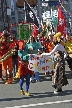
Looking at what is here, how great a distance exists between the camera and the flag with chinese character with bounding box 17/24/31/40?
468 inches

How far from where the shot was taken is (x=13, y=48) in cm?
1050

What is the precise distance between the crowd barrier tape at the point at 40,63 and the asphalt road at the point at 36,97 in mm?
609

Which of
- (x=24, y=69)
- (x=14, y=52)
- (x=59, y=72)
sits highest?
(x=14, y=52)

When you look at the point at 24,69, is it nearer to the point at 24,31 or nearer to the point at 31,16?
the point at 24,31

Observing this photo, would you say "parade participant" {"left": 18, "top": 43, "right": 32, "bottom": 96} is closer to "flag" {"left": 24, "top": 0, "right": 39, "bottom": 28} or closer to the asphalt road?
the asphalt road

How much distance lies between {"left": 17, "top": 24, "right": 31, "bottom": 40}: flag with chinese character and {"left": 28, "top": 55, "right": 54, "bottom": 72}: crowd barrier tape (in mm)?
3208

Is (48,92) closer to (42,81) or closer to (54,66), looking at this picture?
(54,66)

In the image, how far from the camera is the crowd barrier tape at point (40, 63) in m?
8.52

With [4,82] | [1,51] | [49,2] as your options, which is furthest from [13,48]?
[49,2]

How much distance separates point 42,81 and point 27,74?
213 cm

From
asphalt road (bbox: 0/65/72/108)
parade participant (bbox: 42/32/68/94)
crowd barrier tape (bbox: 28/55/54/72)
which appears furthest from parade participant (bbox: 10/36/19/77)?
parade participant (bbox: 42/32/68/94)

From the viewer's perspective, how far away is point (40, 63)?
8.70m

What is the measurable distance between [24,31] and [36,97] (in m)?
4.52

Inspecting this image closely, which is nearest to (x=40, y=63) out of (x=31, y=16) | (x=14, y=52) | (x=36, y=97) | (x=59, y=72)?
(x=59, y=72)
